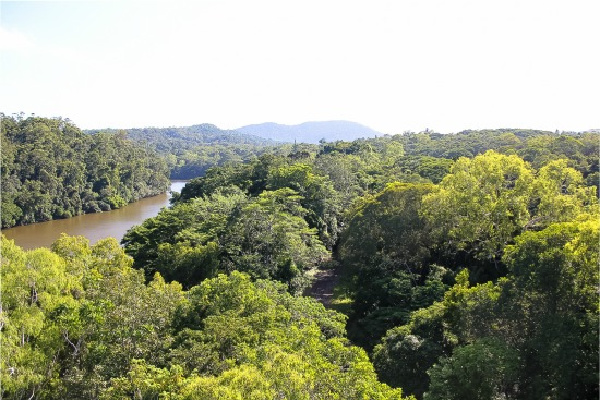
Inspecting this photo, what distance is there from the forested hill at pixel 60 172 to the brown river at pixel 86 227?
1274mm

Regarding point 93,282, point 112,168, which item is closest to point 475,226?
point 93,282

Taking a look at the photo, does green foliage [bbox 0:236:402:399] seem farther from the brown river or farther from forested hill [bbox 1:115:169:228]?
forested hill [bbox 1:115:169:228]

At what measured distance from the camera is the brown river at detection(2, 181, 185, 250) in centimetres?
4094

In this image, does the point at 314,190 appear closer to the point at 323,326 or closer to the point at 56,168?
the point at 323,326

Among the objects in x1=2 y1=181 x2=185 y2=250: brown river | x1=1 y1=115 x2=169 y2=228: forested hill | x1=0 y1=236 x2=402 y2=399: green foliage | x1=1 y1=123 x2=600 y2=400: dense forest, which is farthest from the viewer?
x1=1 y1=115 x2=169 y2=228: forested hill

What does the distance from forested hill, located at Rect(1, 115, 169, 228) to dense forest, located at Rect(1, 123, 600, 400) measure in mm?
34926

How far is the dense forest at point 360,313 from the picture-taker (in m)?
9.52

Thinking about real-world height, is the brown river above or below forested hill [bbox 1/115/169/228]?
below

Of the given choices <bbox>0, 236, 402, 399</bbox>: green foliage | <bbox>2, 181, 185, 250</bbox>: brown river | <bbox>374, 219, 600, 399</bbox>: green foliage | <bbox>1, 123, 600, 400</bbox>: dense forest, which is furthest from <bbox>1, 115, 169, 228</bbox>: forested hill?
<bbox>374, 219, 600, 399</bbox>: green foliage

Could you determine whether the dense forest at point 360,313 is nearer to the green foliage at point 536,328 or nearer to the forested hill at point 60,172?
the green foliage at point 536,328

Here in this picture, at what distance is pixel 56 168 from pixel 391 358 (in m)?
51.4

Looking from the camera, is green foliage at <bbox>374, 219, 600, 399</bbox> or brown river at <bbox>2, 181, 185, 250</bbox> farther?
brown river at <bbox>2, 181, 185, 250</bbox>

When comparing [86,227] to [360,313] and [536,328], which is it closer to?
[360,313]

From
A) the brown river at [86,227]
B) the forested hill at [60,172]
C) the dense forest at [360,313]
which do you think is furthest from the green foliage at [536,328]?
the forested hill at [60,172]
